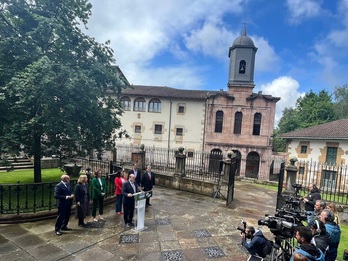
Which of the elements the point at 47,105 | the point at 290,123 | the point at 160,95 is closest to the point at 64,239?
the point at 47,105

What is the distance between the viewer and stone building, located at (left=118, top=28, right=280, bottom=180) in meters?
25.7

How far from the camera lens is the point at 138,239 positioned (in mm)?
6012

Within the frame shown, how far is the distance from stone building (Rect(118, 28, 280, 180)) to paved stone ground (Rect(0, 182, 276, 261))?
59.8 ft

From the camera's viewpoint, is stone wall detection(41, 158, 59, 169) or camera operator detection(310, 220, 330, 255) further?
stone wall detection(41, 158, 59, 169)

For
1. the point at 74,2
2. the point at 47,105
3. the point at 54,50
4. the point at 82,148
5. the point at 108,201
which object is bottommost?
the point at 108,201

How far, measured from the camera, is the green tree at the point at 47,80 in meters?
7.80

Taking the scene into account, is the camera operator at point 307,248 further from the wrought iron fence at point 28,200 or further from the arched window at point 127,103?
the arched window at point 127,103

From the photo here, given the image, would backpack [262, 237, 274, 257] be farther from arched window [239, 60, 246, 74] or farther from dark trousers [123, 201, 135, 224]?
arched window [239, 60, 246, 74]

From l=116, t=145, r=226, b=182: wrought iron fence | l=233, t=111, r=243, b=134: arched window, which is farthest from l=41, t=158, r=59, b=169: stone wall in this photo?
l=233, t=111, r=243, b=134: arched window

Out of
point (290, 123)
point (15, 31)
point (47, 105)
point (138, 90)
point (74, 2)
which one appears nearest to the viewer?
point (47, 105)

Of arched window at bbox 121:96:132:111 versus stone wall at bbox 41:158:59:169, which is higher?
arched window at bbox 121:96:132:111

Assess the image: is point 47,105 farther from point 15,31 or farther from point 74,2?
point 74,2

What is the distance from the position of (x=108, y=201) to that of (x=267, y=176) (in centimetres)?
2115

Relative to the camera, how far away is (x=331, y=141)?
823 inches
